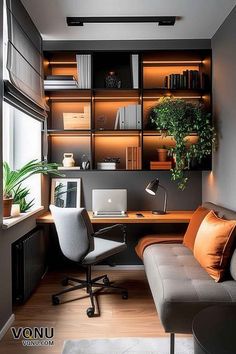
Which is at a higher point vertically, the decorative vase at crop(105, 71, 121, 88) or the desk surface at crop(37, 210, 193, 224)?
the decorative vase at crop(105, 71, 121, 88)

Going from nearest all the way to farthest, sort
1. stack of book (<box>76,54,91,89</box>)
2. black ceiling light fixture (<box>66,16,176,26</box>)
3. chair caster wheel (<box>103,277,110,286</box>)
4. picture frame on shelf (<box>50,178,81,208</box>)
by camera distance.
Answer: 1. black ceiling light fixture (<box>66,16,176,26</box>)
2. chair caster wheel (<box>103,277,110,286</box>)
3. stack of book (<box>76,54,91,89</box>)
4. picture frame on shelf (<box>50,178,81,208</box>)

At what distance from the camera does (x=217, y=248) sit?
209 cm

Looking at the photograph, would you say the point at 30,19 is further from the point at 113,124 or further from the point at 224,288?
the point at 224,288

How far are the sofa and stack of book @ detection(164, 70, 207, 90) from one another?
158cm

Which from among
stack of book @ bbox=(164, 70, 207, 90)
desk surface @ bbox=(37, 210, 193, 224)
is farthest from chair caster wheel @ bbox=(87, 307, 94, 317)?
stack of book @ bbox=(164, 70, 207, 90)

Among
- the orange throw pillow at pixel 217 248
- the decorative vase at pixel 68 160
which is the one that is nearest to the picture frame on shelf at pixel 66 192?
the decorative vase at pixel 68 160

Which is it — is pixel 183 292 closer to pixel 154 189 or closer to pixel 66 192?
pixel 154 189

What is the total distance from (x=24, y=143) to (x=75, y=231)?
1.28 meters

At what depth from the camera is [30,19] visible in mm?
2879

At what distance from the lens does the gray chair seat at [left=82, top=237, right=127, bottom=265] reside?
266 centimetres

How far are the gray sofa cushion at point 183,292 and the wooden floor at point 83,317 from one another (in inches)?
15.0

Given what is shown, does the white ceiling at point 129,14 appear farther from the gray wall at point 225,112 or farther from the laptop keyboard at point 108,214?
the laptop keyboard at point 108,214

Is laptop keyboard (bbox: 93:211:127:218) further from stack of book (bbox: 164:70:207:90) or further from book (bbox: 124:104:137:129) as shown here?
stack of book (bbox: 164:70:207:90)

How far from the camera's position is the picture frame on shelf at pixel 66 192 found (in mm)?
3600
